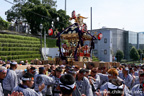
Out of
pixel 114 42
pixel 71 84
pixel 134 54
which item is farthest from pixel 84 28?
pixel 114 42

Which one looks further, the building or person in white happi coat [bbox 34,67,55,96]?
the building

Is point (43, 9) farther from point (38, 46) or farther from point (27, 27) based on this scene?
point (38, 46)

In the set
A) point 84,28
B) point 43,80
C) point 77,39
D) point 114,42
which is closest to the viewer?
point 43,80

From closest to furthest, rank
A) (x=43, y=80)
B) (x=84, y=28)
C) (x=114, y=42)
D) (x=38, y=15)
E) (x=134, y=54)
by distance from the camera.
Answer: (x=43, y=80)
(x=84, y=28)
(x=38, y=15)
(x=134, y=54)
(x=114, y=42)

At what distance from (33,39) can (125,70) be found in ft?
76.9

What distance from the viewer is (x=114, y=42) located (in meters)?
52.0

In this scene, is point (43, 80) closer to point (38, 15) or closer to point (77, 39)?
point (77, 39)

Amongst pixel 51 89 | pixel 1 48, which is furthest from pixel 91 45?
pixel 51 89

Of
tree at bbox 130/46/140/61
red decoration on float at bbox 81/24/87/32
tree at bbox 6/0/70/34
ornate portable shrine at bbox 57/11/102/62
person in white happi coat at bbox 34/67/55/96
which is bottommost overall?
tree at bbox 130/46/140/61

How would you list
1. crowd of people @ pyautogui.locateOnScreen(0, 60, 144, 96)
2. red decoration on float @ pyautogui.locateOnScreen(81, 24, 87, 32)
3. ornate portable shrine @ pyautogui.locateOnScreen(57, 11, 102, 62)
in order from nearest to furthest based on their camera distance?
crowd of people @ pyautogui.locateOnScreen(0, 60, 144, 96) → ornate portable shrine @ pyautogui.locateOnScreen(57, 11, 102, 62) → red decoration on float @ pyautogui.locateOnScreen(81, 24, 87, 32)

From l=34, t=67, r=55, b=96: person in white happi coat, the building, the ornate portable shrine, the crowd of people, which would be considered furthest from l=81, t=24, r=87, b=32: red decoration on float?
A: the building

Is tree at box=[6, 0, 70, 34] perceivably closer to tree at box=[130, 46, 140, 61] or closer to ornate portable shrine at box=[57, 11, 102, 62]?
ornate portable shrine at box=[57, 11, 102, 62]

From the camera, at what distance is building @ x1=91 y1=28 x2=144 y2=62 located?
45312mm

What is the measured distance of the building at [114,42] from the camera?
45.3 meters
